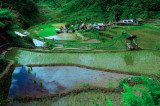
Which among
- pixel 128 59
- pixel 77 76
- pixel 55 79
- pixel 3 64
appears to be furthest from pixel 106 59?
pixel 3 64

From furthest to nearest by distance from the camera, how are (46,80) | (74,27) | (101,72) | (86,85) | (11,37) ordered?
1. (74,27)
2. (11,37)
3. (101,72)
4. (46,80)
5. (86,85)

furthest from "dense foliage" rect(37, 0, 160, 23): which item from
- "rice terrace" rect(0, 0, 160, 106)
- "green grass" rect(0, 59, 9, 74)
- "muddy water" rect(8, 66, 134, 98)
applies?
"green grass" rect(0, 59, 9, 74)

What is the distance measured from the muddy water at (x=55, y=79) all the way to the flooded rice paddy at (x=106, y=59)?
77cm

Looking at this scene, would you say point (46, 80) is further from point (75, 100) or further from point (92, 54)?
point (92, 54)

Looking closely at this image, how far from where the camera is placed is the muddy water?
5.34 meters

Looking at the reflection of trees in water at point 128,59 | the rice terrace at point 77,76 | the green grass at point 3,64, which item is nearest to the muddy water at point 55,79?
the rice terrace at point 77,76

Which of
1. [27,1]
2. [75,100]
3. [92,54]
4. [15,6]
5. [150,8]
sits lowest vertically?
[75,100]

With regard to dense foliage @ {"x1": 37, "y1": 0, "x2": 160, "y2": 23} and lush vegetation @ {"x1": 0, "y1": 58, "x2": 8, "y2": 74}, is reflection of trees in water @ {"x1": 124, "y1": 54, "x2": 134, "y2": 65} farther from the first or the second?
dense foliage @ {"x1": 37, "y1": 0, "x2": 160, "y2": 23}

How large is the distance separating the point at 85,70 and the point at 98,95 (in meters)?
1.98

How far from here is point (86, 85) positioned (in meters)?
5.54

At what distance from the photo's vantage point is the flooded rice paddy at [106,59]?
23.3 ft

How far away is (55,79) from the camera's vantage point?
6012mm

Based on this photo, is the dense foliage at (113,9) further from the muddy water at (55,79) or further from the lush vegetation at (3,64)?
the lush vegetation at (3,64)

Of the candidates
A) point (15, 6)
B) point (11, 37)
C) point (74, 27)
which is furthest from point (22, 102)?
point (15, 6)
